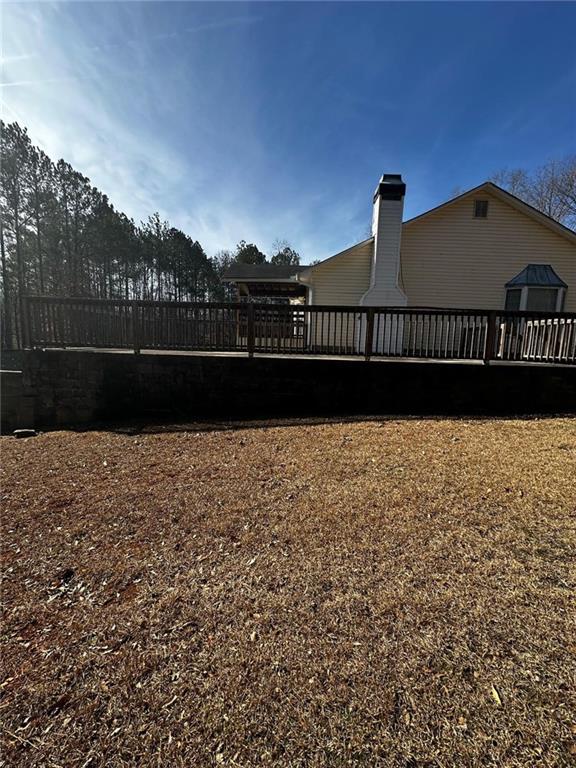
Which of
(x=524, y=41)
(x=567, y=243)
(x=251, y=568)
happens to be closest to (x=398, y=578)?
(x=251, y=568)

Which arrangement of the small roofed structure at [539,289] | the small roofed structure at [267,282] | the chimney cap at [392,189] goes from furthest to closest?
the small roofed structure at [267,282] < the small roofed structure at [539,289] < the chimney cap at [392,189]

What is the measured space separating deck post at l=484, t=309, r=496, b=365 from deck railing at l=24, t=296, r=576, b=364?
0.34 m

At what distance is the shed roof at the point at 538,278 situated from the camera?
10133 mm

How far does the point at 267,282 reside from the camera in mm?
14430

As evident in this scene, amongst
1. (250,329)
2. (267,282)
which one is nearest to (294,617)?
(250,329)

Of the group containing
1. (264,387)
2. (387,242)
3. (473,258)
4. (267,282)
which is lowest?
(264,387)

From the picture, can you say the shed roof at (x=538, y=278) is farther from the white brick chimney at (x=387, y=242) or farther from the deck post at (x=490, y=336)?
the deck post at (x=490, y=336)

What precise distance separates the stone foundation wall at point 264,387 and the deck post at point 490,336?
0.84 ft

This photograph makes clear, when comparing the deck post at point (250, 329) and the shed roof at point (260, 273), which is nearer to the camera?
the deck post at point (250, 329)

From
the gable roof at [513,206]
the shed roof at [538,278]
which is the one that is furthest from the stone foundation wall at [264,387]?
the gable roof at [513,206]

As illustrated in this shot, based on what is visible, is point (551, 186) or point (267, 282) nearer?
point (267, 282)

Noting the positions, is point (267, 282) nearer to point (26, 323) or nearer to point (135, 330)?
point (135, 330)

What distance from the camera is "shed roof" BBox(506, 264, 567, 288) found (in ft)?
33.2

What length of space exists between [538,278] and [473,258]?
1.87 meters
